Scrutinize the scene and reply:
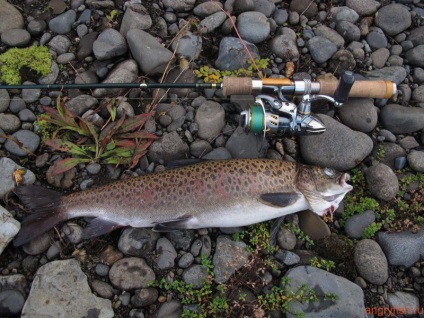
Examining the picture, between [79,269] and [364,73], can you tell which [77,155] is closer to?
[79,269]

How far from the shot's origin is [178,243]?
376 cm

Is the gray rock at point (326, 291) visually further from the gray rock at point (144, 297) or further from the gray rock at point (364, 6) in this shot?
the gray rock at point (364, 6)

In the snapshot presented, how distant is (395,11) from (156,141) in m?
3.59

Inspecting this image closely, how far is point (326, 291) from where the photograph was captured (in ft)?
11.6

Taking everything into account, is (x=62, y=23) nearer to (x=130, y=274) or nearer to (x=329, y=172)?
(x=130, y=274)

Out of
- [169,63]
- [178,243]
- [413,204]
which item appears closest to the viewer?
[178,243]

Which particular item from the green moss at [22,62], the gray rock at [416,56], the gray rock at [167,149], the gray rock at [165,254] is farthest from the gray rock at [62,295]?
the gray rock at [416,56]

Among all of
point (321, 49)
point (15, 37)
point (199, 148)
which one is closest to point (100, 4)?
point (15, 37)

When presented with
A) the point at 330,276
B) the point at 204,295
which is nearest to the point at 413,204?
the point at 330,276

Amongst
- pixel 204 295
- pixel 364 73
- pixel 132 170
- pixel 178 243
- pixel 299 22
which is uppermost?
pixel 299 22

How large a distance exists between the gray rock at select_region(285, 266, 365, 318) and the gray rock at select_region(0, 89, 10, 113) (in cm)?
352

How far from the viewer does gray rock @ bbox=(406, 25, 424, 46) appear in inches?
190

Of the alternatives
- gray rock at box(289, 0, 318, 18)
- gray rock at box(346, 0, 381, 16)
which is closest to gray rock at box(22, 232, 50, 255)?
gray rock at box(289, 0, 318, 18)

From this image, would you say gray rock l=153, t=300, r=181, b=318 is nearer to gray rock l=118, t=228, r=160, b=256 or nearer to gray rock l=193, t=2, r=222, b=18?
gray rock l=118, t=228, r=160, b=256
